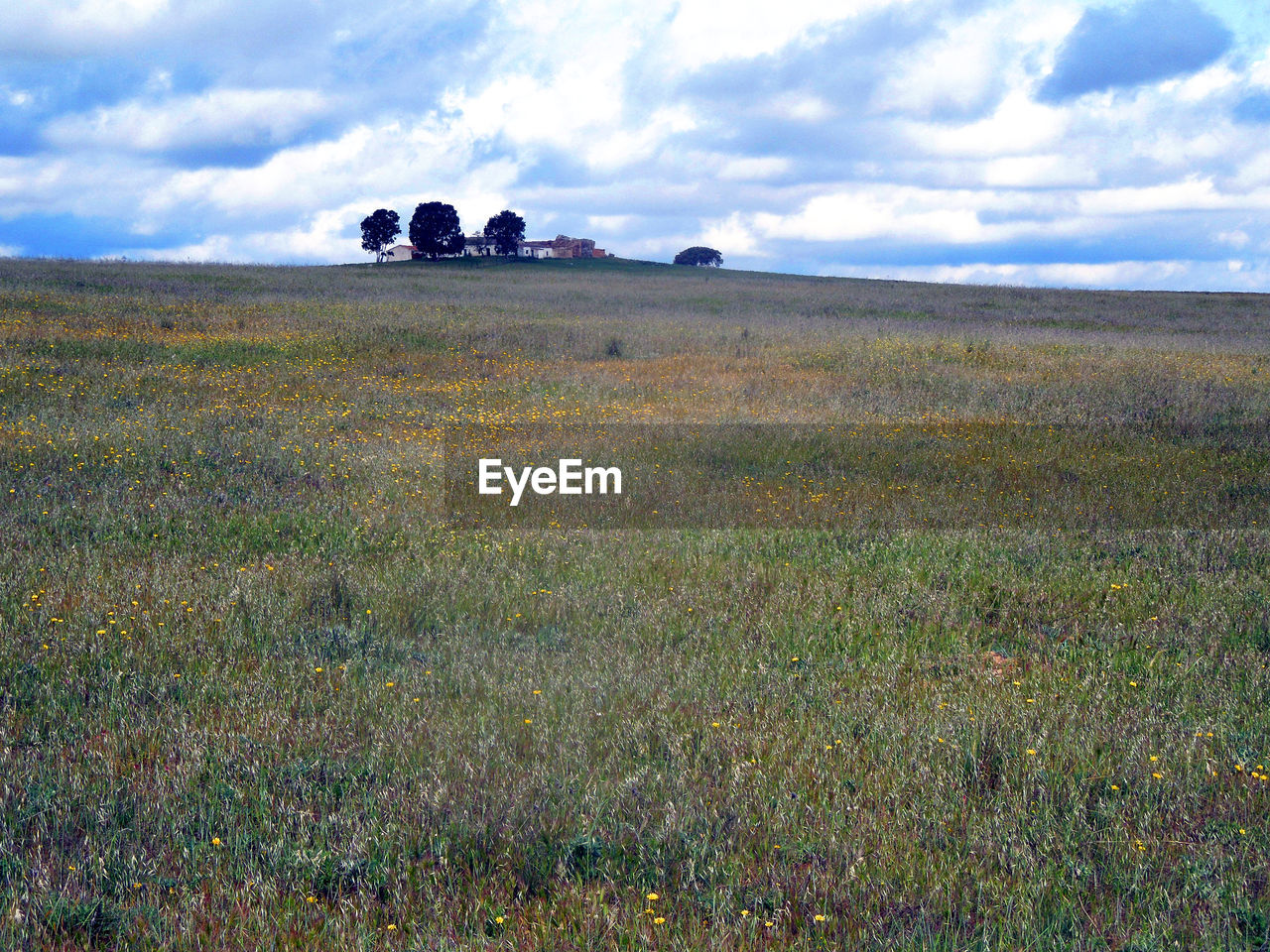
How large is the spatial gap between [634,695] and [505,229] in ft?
327

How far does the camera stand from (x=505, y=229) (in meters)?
100

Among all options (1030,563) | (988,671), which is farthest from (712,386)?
(988,671)

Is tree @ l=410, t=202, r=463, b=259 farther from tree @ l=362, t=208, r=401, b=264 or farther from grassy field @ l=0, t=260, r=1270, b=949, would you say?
grassy field @ l=0, t=260, r=1270, b=949

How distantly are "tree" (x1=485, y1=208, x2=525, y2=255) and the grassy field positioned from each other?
88.7m

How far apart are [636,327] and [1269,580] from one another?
22667 mm

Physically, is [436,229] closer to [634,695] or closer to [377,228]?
[377,228]

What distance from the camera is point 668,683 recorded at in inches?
229

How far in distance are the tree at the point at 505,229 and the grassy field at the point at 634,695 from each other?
88748mm

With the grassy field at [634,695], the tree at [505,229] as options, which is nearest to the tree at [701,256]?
the tree at [505,229]

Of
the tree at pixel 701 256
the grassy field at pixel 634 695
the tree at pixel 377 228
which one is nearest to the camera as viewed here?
the grassy field at pixel 634 695

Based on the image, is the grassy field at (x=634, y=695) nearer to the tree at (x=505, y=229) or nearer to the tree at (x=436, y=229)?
the tree at (x=436, y=229)

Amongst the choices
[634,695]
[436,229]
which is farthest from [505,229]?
[634,695]

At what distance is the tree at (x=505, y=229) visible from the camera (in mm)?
100125

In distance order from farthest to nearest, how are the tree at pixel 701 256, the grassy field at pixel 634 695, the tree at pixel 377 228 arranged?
the tree at pixel 701 256 → the tree at pixel 377 228 → the grassy field at pixel 634 695
